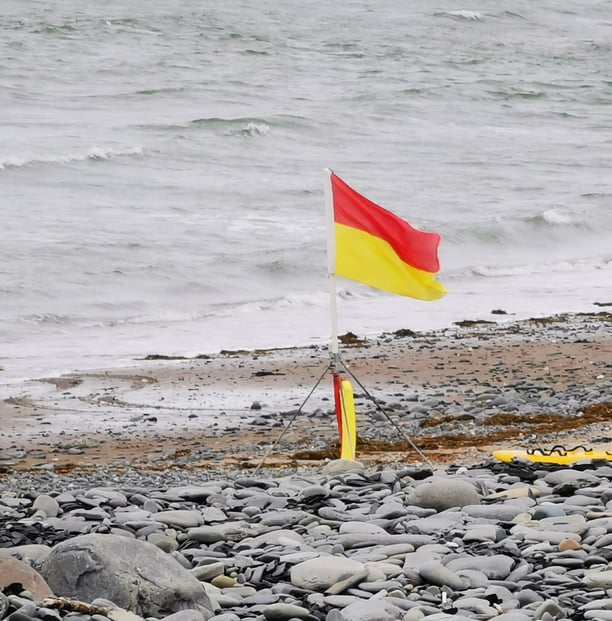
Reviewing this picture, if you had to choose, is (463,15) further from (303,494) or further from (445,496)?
(445,496)

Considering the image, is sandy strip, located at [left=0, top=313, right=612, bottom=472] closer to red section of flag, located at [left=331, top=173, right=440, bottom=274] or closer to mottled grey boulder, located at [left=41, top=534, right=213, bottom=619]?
red section of flag, located at [left=331, top=173, right=440, bottom=274]

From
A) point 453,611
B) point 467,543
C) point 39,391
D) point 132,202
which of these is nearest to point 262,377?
point 39,391

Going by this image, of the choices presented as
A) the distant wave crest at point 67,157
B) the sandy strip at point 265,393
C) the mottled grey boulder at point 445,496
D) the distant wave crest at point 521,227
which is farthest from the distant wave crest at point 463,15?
the mottled grey boulder at point 445,496

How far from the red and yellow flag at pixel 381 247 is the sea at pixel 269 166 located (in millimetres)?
6304

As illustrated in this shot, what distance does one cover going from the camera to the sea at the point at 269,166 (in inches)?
730

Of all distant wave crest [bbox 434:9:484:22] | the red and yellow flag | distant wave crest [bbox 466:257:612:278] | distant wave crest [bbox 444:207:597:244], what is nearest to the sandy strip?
the red and yellow flag

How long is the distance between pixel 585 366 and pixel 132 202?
14650 millimetres

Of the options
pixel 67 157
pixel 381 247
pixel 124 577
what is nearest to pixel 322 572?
pixel 124 577

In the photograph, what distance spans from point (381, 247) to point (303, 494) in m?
1.89

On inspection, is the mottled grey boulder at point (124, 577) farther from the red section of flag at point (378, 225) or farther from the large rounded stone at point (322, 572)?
the red section of flag at point (378, 225)

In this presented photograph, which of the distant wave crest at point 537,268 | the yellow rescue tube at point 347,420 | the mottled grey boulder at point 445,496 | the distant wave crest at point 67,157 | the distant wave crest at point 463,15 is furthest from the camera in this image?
the distant wave crest at point 463,15

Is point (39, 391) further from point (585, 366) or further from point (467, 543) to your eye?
point (467, 543)

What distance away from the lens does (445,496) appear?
7.23 metres

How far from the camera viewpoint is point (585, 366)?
14.1 m
